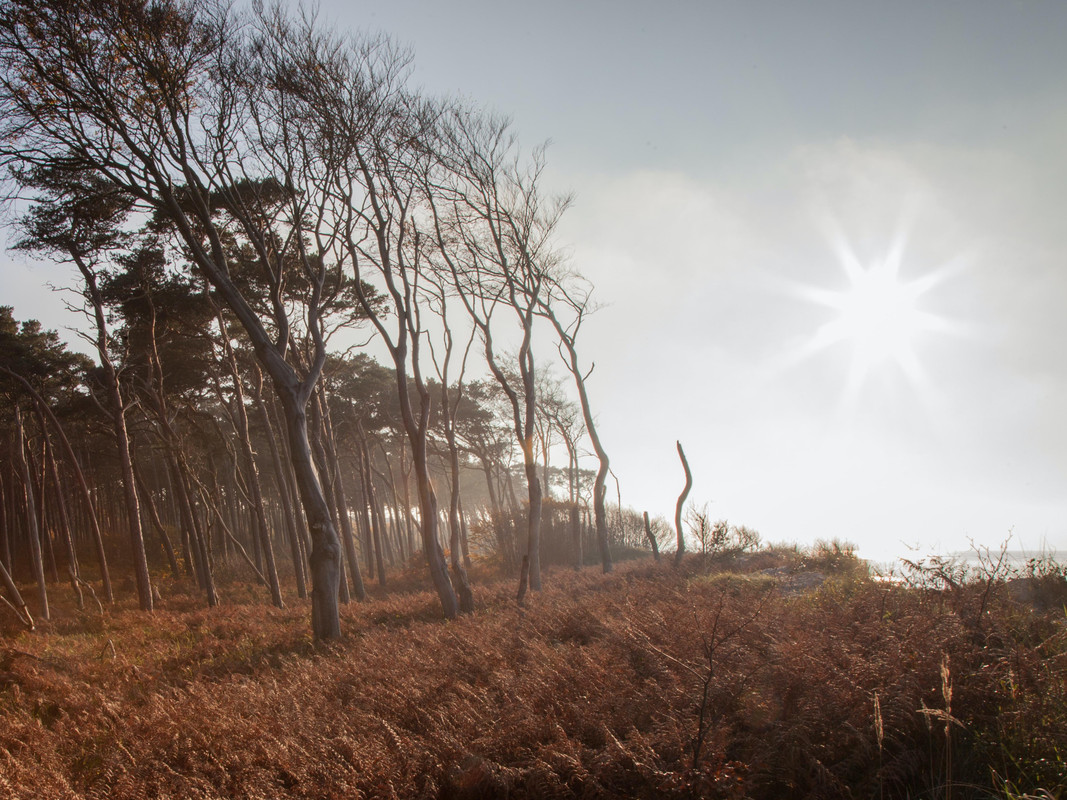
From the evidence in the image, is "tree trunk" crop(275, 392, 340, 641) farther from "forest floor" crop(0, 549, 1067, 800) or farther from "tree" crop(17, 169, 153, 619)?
"tree" crop(17, 169, 153, 619)

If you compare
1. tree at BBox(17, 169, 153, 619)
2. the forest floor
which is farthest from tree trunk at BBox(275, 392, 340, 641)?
tree at BBox(17, 169, 153, 619)

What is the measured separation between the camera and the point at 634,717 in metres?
3.90

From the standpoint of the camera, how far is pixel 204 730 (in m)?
4.87

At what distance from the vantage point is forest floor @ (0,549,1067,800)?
3.27m

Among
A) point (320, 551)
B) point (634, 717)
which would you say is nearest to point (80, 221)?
point (320, 551)

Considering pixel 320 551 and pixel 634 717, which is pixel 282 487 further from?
pixel 634 717

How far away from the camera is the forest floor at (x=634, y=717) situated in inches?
129

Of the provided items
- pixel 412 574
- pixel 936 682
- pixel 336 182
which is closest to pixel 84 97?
pixel 336 182

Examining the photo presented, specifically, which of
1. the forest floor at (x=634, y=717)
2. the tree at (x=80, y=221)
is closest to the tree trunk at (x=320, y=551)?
the forest floor at (x=634, y=717)

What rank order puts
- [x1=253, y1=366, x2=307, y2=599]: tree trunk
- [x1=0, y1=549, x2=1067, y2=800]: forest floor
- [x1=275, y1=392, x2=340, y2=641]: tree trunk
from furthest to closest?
[x1=253, y1=366, x2=307, y2=599]: tree trunk → [x1=275, y1=392, x2=340, y2=641]: tree trunk → [x1=0, y1=549, x2=1067, y2=800]: forest floor

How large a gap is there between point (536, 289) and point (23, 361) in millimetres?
13137

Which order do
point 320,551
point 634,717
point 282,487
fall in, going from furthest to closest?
point 282,487, point 320,551, point 634,717

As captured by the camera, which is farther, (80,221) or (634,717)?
(80,221)

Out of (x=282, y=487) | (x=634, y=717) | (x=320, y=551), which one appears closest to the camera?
(x=634, y=717)
